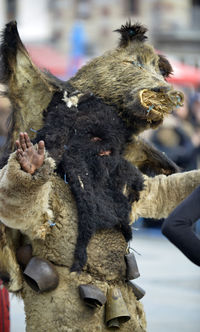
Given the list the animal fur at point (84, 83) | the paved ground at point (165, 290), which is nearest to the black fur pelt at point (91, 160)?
the animal fur at point (84, 83)

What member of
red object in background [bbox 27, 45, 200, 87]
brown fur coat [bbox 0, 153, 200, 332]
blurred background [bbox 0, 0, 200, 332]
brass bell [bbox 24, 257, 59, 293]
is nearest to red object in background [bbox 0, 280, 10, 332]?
blurred background [bbox 0, 0, 200, 332]

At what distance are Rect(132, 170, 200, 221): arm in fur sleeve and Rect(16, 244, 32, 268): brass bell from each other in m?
0.75

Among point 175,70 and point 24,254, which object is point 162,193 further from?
point 175,70

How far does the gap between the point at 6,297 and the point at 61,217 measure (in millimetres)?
1452

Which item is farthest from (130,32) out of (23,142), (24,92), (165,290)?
(165,290)

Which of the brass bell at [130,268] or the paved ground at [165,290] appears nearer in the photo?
the brass bell at [130,268]

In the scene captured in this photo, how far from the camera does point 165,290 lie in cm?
789

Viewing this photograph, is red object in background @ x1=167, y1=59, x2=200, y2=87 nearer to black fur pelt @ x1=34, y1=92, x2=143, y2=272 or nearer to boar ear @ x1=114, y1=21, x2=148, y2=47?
boar ear @ x1=114, y1=21, x2=148, y2=47

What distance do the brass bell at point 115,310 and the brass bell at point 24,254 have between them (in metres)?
0.48

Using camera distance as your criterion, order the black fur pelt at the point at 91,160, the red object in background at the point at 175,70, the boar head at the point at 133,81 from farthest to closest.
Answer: the red object in background at the point at 175,70
the boar head at the point at 133,81
the black fur pelt at the point at 91,160

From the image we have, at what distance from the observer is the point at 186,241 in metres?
3.75

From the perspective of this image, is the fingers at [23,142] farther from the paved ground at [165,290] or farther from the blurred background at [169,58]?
the paved ground at [165,290]

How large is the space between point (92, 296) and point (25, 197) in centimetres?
64

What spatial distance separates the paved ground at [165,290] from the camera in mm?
6602
